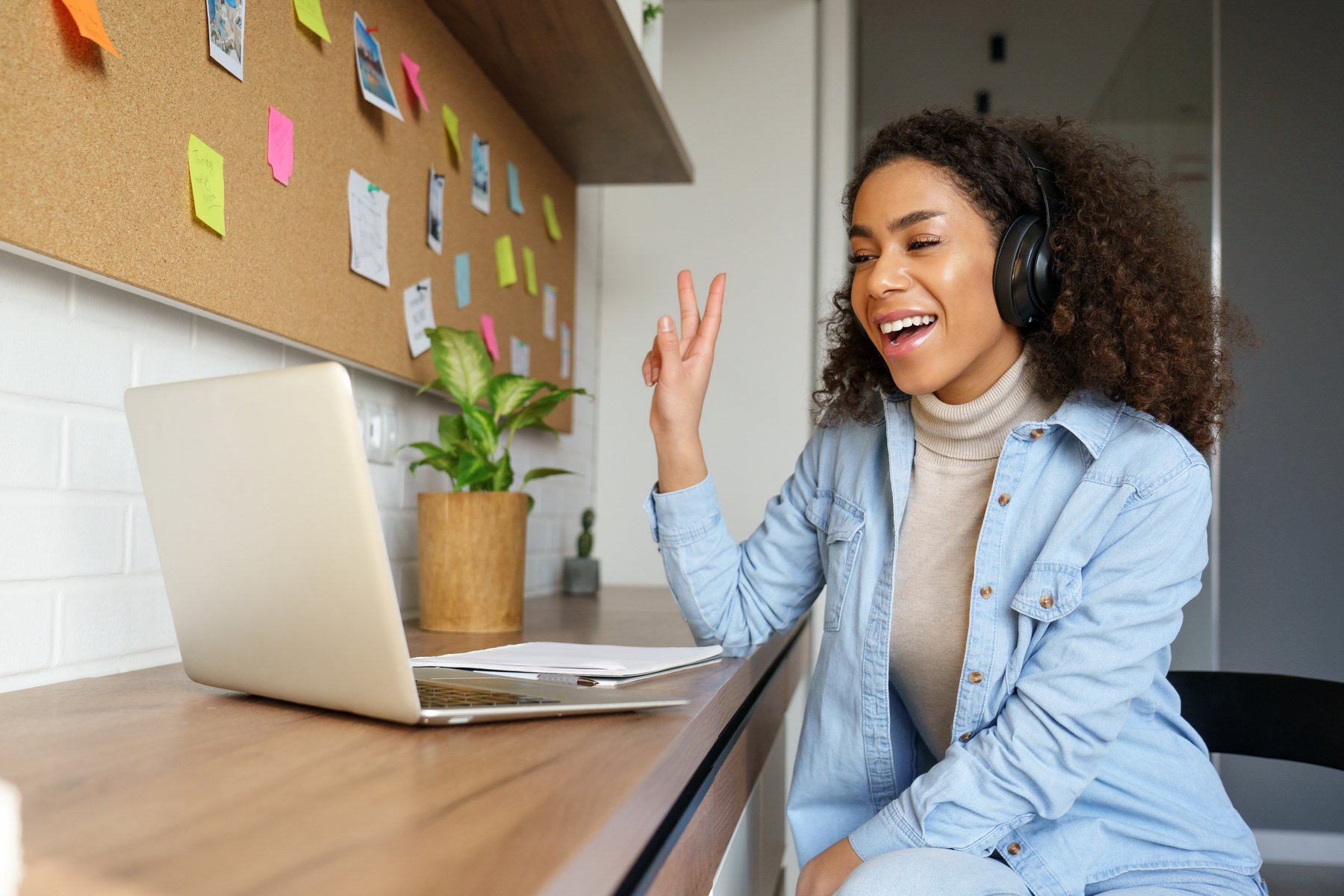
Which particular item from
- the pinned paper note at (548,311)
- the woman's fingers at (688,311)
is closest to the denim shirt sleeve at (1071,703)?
the woman's fingers at (688,311)

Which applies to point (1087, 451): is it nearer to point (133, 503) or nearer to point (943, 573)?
point (943, 573)

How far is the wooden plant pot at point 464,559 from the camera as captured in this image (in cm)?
139

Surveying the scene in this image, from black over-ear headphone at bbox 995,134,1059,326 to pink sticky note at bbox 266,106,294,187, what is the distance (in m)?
0.79

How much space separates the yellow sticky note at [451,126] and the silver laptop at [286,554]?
0.99 meters

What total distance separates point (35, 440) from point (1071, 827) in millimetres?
990

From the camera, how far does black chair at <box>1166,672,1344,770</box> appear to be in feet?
3.80

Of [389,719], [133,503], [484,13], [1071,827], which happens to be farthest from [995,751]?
[484,13]

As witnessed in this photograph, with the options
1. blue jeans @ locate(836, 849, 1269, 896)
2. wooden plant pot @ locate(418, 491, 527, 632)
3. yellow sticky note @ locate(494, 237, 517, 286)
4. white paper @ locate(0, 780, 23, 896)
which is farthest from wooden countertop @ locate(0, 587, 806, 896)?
yellow sticky note @ locate(494, 237, 517, 286)

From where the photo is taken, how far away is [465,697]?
76cm

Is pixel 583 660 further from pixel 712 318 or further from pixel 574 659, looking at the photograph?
pixel 712 318

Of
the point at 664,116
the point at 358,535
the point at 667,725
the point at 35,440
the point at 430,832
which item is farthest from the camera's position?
the point at 664,116

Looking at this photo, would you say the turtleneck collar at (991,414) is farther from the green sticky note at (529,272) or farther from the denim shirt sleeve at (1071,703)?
the green sticky note at (529,272)

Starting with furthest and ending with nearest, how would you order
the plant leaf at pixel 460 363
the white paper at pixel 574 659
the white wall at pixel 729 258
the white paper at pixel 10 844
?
the white wall at pixel 729 258, the plant leaf at pixel 460 363, the white paper at pixel 574 659, the white paper at pixel 10 844

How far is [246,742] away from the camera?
0.65 meters
